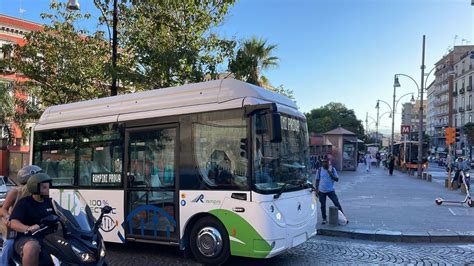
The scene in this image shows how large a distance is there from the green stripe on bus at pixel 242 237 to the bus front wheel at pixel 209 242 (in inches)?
6.1

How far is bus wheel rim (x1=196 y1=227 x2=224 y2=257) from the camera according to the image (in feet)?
22.4

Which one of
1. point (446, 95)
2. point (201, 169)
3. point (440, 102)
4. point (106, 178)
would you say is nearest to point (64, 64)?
point (106, 178)

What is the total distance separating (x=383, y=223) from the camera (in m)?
11.1

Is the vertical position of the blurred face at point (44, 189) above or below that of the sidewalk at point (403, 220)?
above

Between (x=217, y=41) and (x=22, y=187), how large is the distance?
411 inches

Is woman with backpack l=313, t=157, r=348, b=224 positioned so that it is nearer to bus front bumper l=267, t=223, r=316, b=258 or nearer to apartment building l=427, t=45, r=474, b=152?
bus front bumper l=267, t=223, r=316, b=258

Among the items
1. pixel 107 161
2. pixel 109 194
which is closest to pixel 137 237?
pixel 109 194

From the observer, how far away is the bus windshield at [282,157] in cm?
654

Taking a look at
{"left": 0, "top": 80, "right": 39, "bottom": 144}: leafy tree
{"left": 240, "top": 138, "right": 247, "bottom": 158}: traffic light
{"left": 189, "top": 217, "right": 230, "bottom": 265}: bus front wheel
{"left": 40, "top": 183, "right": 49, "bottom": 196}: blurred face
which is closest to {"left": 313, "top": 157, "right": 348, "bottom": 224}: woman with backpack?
{"left": 189, "top": 217, "right": 230, "bottom": 265}: bus front wheel

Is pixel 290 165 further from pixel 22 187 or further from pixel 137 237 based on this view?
pixel 22 187

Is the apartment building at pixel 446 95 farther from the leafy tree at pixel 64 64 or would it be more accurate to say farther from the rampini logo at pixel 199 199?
the rampini logo at pixel 199 199

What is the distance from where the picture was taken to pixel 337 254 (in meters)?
8.16

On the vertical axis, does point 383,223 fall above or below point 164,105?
below

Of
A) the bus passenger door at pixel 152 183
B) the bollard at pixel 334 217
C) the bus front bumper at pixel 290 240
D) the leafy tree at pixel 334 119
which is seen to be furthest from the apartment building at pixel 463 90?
the bus passenger door at pixel 152 183
